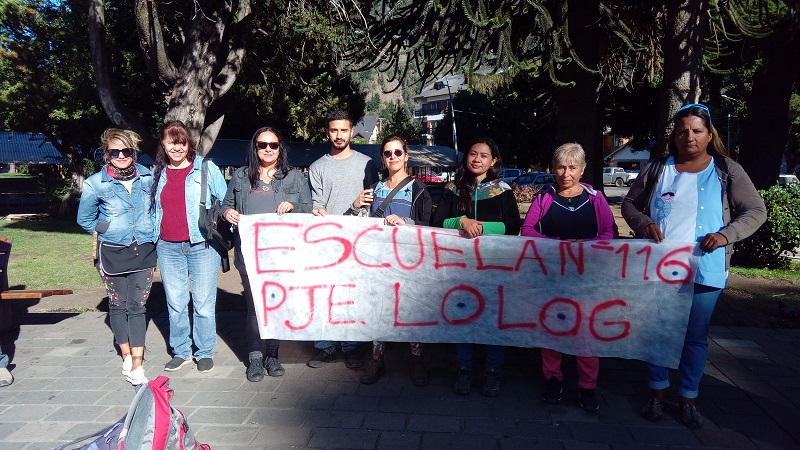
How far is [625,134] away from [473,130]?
90.1ft

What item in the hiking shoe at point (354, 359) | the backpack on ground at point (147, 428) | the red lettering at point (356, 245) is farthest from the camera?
the hiking shoe at point (354, 359)

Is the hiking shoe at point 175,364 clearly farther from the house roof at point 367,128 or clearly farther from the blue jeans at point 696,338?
the house roof at point 367,128

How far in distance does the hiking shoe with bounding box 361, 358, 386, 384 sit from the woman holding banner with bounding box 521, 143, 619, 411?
1.22m

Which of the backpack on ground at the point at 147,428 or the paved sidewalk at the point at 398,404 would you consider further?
the paved sidewalk at the point at 398,404

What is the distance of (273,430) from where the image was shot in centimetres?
331

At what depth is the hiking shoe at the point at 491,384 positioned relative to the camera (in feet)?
12.1

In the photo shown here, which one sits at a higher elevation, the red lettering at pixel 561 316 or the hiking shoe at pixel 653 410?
the red lettering at pixel 561 316

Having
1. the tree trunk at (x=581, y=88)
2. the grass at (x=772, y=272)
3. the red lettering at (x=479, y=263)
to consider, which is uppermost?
the tree trunk at (x=581, y=88)

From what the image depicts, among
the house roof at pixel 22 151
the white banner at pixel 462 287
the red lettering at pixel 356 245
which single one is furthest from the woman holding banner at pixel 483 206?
the house roof at pixel 22 151

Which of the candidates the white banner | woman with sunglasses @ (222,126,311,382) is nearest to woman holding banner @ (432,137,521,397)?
the white banner

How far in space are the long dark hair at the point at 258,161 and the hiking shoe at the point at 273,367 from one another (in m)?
1.36

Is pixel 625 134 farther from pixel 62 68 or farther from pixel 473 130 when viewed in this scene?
pixel 473 130

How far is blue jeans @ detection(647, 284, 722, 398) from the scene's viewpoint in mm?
3283

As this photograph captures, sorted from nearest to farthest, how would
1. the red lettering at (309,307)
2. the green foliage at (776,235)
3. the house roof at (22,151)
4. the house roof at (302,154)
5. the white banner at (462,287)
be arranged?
the white banner at (462,287)
the red lettering at (309,307)
the green foliage at (776,235)
the house roof at (302,154)
the house roof at (22,151)
